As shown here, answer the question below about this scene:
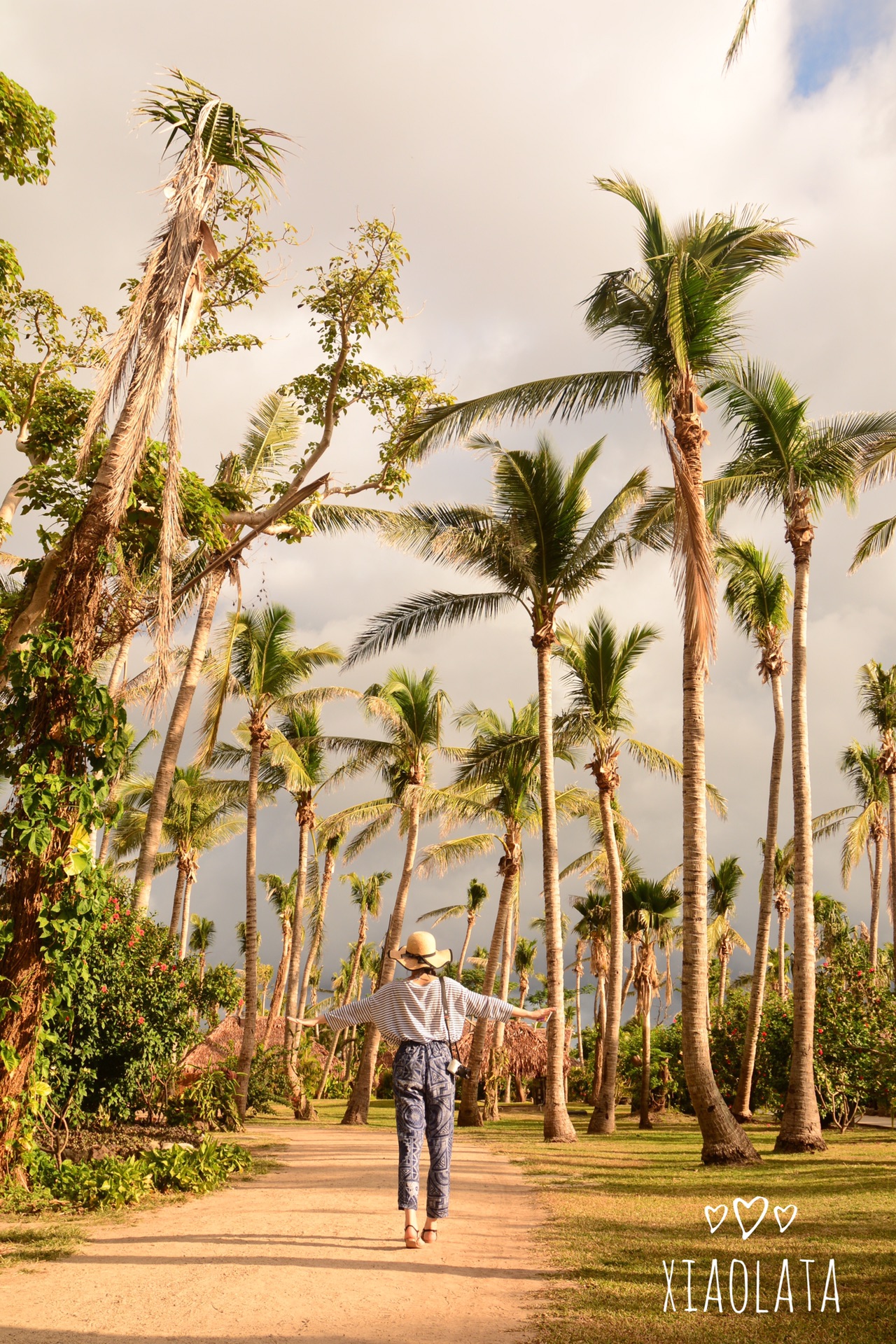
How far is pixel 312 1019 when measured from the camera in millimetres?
6418

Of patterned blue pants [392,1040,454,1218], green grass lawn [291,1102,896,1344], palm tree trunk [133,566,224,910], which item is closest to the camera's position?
green grass lawn [291,1102,896,1344]

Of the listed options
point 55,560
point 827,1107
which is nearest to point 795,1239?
point 55,560

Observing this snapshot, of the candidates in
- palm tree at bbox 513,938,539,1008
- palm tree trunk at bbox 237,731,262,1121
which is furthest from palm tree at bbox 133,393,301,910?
palm tree at bbox 513,938,539,1008

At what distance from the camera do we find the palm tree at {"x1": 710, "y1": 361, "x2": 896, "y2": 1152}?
48.1 ft

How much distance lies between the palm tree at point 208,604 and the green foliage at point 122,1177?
6.20 m

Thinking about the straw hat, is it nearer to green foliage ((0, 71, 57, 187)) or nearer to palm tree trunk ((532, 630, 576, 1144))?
green foliage ((0, 71, 57, 187))

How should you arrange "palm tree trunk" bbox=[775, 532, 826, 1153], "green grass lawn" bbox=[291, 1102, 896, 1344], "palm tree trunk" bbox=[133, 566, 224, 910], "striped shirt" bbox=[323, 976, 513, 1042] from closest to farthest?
"green grass lawn" bbox=[291, 1102, 896, 1344], "striped shirt" bbox=[323, 976, 513, 1042], "palm tree trunk" bbox=[775, 532, 826, 1153], "palm tree trunk" bbox=[133, 566, 224, 910]

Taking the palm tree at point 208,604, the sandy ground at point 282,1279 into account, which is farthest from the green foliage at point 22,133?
the sandy ground at point 282,1279

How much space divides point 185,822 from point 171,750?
20.2 meters

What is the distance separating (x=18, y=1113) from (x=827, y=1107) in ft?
54.8

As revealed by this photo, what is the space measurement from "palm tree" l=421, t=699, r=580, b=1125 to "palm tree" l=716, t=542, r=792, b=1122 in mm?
4914

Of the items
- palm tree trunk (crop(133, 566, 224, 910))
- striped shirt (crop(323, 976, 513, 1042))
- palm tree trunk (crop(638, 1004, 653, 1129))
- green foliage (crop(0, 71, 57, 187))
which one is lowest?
palm tree trunk (crop(638, 1004, 653, 1129))

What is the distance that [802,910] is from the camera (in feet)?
49.3

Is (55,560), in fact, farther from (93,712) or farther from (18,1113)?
(18,1113)
